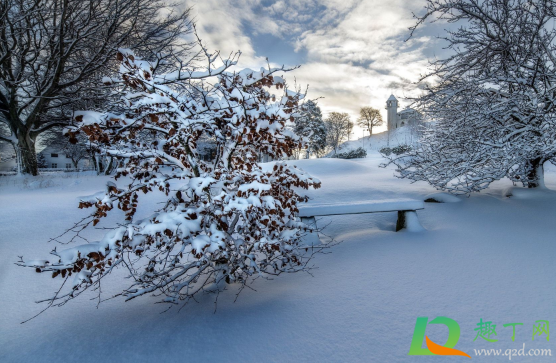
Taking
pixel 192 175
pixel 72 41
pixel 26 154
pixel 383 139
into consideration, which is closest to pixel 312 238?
pixel 192 175

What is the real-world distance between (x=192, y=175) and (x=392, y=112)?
57.5 metres

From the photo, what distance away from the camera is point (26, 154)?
34.1ft

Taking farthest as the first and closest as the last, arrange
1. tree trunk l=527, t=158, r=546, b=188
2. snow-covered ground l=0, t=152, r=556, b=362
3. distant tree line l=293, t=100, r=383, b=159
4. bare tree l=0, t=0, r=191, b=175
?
distant tree line l=293, t=100, r=383, b=159, bare tree l=0, t=0, r=191, b=175, tree trunk l=527, t=158, r=546, b=188, snow-covered ground l=0, t=152, r=556, b=362

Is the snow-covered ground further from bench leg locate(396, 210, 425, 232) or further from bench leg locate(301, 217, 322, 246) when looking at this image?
bench leg locate(301, 217, 322, 246)

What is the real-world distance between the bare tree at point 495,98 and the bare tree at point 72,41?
6.15 m

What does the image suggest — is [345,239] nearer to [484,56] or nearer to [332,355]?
[332,355]

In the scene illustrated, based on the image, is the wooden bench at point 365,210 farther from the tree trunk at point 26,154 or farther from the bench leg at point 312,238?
the tree trunk at point 26,154

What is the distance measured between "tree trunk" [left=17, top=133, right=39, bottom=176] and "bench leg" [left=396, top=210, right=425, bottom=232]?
13.5 meters

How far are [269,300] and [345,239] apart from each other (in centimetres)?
178

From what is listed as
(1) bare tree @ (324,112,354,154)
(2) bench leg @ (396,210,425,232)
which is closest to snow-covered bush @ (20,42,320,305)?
(2) bench leg @ (396,210,425,232)

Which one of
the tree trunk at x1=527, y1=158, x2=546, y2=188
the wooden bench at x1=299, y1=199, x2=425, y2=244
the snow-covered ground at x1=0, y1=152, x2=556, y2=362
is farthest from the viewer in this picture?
the tree trunk at x1=527, y1=158, x2=546, y2=188

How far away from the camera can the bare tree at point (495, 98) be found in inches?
182

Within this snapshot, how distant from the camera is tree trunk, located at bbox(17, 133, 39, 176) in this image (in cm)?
1023

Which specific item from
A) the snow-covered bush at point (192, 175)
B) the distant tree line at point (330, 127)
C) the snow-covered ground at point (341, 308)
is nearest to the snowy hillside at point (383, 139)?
the distant tree line at point (330, 127)
